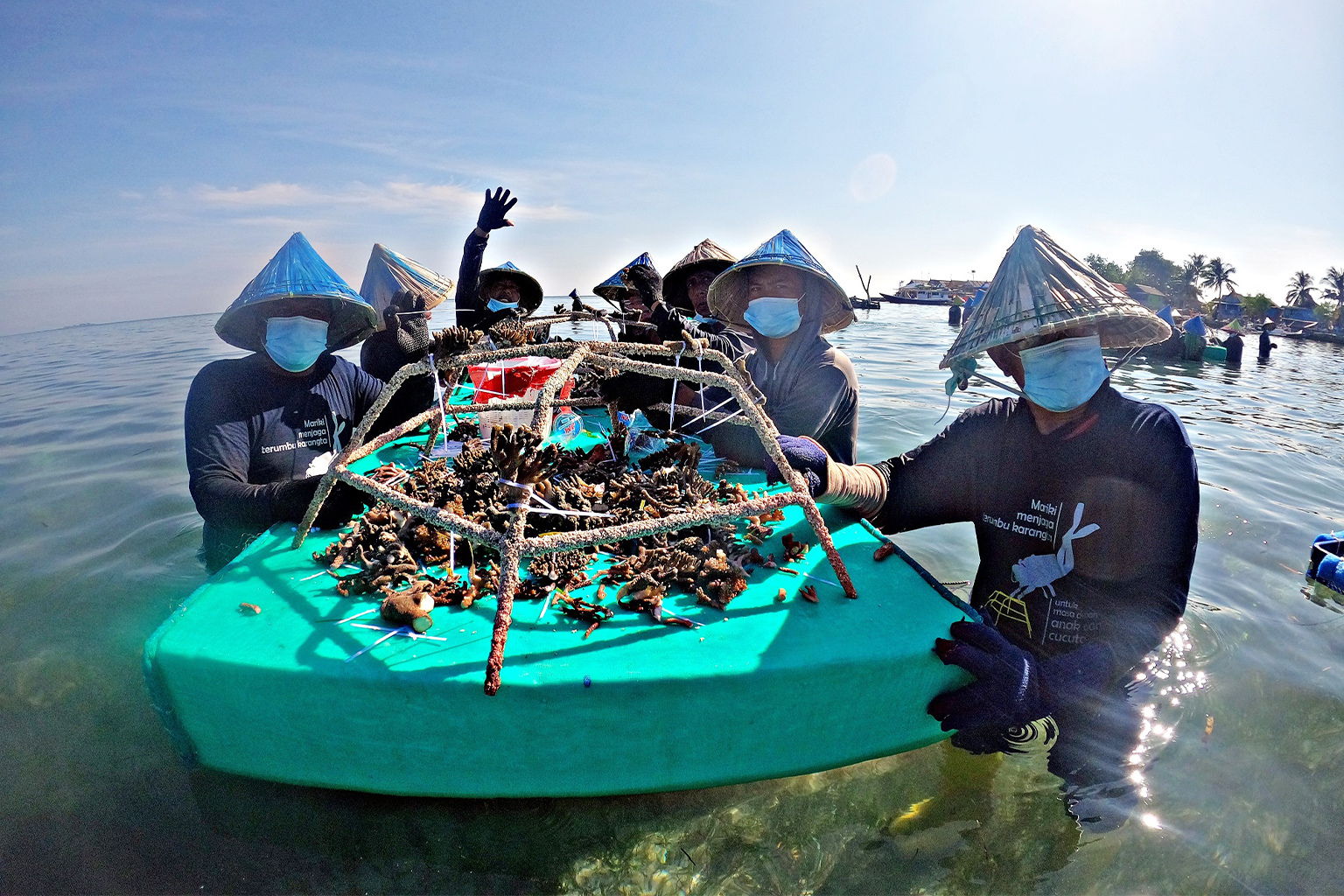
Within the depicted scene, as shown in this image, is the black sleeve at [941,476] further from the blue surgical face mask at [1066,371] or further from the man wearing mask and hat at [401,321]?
the man wearing mask and hat at [401,321]

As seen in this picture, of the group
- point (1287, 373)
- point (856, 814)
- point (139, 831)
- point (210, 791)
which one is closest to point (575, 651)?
point (856, 814)

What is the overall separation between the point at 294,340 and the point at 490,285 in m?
6.04

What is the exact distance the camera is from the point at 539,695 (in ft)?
5.53

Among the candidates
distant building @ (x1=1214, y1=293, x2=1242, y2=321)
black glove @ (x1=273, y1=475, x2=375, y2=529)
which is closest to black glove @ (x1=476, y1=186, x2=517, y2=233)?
black glove @ (x1=273, y1=475, x2=375, y2=529)

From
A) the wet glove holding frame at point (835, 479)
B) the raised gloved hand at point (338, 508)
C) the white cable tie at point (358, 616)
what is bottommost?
the white cable tie at point (358, 616)

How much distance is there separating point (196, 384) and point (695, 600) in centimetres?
289

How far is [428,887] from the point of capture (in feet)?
6.52

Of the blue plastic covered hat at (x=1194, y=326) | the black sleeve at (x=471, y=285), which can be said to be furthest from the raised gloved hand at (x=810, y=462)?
the blue plastic covered hat at (x=1194, y=326)

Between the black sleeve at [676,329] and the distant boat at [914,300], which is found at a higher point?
the distant boat at [914,300]

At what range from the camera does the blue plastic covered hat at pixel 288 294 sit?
326 centimetres

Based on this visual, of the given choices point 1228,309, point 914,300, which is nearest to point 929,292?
point 914,300

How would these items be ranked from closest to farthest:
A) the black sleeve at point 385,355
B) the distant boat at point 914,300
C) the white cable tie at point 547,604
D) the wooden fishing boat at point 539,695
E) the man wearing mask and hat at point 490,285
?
the wooden fishing boat at point 539,695, the white cable tie at point 547,604, the black sleeve at point 385,355, the man wearing mask and hat at point 490,285, the distant boat at point 914,300

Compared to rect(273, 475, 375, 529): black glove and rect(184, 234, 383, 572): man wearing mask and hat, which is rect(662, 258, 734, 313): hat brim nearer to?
rect(184, 234, 383, 572): man wearing mask and hat

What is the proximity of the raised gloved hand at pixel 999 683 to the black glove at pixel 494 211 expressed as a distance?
21.7 feet
